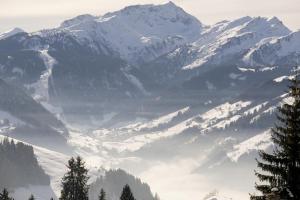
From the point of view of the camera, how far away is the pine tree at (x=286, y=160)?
34062mm

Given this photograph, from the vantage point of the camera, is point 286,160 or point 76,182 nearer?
point 286,160

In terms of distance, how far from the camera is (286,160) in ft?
114

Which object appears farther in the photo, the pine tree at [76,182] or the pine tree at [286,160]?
the pine tree at [76,182]

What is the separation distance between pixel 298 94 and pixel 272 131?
1.95 metres

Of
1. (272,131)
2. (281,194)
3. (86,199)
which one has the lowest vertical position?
(281,194)

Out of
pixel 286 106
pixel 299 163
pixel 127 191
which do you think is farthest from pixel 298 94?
pixel 127 191

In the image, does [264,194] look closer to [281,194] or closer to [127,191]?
[281,194]

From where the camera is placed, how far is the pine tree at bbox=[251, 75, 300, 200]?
34.1m

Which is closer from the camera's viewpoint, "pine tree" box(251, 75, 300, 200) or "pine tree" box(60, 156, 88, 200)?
"pine tree" box(251, 75, 300, 200)

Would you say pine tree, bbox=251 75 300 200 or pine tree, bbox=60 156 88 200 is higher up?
pine tree, bbox=60 156 88 200

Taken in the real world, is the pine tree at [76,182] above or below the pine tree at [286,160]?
above

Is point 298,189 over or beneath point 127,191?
beneath

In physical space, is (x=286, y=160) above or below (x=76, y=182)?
below

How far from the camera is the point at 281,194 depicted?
1345 inches
